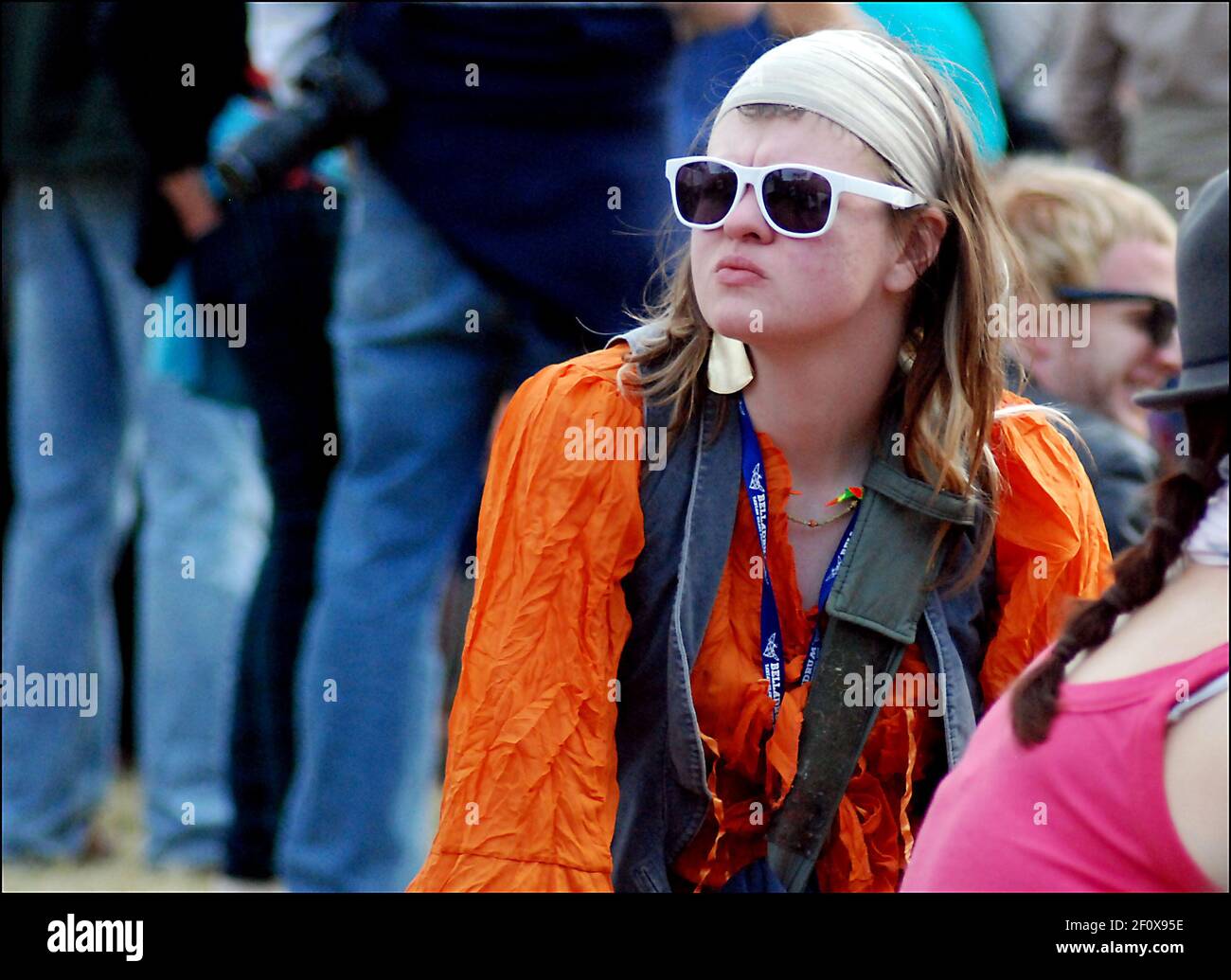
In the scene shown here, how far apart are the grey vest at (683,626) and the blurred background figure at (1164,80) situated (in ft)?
6.09

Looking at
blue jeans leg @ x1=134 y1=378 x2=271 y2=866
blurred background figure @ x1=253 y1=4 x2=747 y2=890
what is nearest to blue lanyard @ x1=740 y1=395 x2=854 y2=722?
blurred background figure @ x1=253 y1=4 x2=747 y2=890

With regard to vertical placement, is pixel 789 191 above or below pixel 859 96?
below

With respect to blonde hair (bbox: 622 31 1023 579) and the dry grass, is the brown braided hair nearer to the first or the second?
blonde hair (bbox: 622 31 1023 579)

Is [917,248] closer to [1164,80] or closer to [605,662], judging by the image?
[605,662]

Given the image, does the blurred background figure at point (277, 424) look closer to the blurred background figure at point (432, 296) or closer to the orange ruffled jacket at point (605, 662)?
the blurred background figure at point (432, 296)

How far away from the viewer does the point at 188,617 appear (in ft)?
12.4

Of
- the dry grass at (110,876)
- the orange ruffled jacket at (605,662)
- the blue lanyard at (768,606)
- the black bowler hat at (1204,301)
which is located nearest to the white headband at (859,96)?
the blue lanyard at (768,606)

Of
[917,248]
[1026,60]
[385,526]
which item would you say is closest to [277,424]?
[385,526]

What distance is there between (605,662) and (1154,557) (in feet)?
2.54

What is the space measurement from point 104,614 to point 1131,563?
287cm

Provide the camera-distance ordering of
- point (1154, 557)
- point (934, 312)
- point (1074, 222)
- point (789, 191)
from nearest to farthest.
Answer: point (1154, 557)
point (789, 191)
point (934, 312)
point (1074, 222)

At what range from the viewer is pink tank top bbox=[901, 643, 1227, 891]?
1.35 m

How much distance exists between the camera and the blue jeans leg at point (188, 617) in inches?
149
